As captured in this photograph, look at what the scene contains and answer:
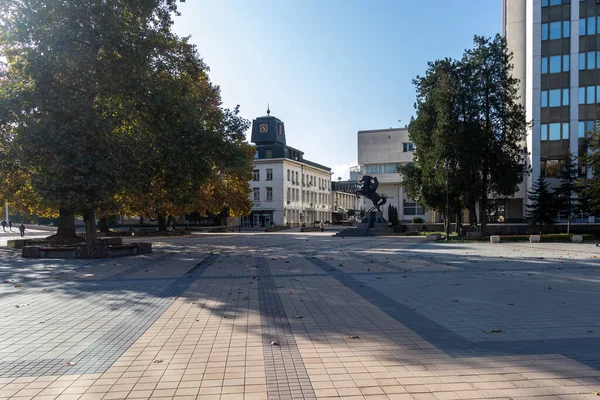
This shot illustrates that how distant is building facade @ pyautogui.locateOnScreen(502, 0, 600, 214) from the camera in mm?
43188

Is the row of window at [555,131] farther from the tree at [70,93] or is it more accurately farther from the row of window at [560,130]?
the tree at [70,93]

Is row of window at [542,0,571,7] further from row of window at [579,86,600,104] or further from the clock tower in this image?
the clock tower

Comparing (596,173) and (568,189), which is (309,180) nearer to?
(568,189)

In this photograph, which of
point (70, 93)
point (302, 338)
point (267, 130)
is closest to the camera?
point (302, 338)

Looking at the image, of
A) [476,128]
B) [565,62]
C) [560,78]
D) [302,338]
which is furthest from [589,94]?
[302,338]

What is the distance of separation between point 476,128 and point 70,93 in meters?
27.0

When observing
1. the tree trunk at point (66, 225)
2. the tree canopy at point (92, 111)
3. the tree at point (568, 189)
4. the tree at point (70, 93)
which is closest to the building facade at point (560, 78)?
the tree at point (568, 189)

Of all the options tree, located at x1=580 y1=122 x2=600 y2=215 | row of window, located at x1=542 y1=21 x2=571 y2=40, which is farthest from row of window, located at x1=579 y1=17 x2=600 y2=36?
tree, located at x1=580 y1=122 x2=600 y2=215

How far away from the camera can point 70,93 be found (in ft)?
60.9

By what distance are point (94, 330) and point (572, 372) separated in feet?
20.6

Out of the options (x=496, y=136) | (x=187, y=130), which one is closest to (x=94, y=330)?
(x=187, y=130)

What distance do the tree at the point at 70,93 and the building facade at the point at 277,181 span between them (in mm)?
51751

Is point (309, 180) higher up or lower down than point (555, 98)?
lower down

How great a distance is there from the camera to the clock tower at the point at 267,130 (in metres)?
78.1
